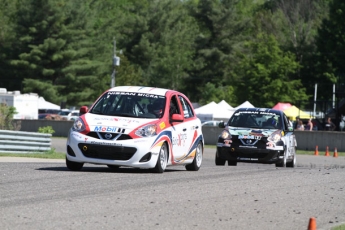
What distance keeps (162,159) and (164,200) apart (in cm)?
451

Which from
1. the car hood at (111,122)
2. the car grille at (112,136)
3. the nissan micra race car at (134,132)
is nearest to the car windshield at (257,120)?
the nissan micra race car at (134,132)

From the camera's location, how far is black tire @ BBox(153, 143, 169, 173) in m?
16.1

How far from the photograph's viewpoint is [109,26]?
104m

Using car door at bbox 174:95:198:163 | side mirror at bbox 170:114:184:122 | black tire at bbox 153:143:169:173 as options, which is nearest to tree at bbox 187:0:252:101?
car door at bbox 174:95:198:163

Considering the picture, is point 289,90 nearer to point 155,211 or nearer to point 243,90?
point 243,90

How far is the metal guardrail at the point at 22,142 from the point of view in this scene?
26.6 metres

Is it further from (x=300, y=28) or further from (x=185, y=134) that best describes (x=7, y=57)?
(x=185, y=134)

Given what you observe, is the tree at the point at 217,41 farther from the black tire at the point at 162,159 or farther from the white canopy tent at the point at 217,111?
the black tire at the point at 162,159

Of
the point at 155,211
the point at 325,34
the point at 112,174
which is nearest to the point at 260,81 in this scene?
the point at 325,34

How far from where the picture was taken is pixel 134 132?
51.8 ft

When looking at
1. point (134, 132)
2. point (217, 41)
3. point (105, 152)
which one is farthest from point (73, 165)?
point (217, 41)

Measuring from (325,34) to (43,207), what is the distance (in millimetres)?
69321

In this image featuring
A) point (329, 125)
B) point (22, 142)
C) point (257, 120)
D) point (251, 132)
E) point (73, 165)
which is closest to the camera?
point (73, 165)

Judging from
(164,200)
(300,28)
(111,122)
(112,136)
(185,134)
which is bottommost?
(164,200)
